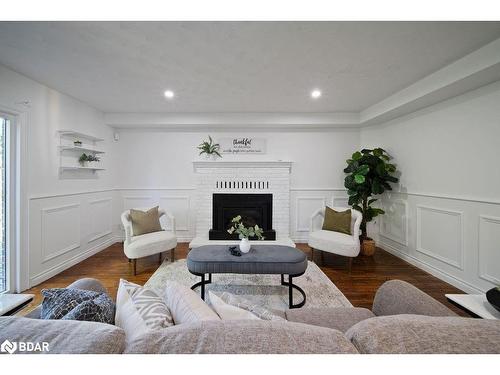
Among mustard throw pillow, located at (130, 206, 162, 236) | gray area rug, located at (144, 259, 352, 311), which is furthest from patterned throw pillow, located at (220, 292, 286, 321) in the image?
mustard throw pillow, located at (130, 206, 162, 236)

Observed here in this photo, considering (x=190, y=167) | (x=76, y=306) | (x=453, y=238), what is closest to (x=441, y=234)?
(x=453, y=238)

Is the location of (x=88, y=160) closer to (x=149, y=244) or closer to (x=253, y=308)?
(x=149, y=244)

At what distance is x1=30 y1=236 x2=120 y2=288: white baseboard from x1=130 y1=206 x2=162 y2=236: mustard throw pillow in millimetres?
909

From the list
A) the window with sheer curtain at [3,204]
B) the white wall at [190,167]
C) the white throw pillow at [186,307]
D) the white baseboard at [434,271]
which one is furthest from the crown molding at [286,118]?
the white throw pillow at [186,307]

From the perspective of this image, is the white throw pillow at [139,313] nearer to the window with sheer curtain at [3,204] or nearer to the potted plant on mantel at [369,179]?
the window with sheer curtain at [3,204]

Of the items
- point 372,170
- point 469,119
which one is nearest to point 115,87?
point 372,170

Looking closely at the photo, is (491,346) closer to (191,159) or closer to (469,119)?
(469,119)

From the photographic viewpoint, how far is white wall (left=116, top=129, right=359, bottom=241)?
4.00 m

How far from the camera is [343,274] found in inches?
106

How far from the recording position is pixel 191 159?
13.2 ft

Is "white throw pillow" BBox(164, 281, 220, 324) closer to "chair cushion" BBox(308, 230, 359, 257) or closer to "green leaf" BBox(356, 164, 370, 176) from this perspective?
"chair cushion" BBox(308, 230, 359, 257)

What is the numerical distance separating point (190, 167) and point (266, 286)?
262cm

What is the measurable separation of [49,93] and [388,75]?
4109mm
